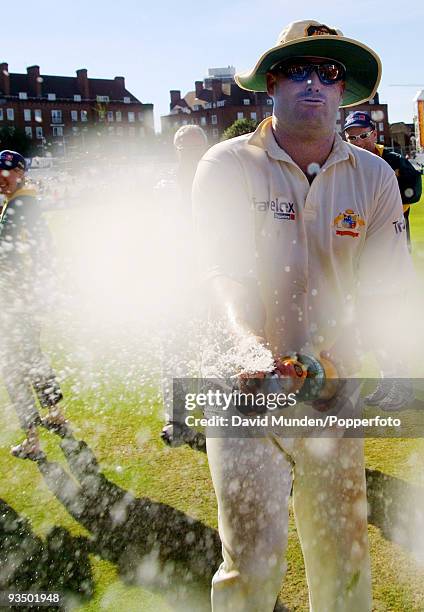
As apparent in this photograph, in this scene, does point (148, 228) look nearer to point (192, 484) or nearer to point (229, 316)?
point (192, 484)

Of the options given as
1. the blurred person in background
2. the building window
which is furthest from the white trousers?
the building window

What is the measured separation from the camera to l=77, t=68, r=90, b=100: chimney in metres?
94.2

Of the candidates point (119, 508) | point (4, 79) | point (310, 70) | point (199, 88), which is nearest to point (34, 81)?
point (4, 79)

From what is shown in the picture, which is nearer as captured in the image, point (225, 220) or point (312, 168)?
point (225, 220)

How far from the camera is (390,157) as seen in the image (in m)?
6.47

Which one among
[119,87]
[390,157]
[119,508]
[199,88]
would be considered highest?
[119,87]

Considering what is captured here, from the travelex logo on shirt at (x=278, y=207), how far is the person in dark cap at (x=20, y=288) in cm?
303

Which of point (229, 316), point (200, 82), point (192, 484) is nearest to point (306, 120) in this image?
point (229, 316)

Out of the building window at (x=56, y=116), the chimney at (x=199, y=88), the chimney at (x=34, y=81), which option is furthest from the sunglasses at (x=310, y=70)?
the building window at (x=56, y=116)

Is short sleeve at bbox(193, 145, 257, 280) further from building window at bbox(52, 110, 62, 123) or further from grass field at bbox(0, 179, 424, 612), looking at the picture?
building window at bbox(52, 110, 62, 123)

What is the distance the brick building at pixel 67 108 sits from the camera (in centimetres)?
8925

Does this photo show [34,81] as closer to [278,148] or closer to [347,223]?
[278,148]

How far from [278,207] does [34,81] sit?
97.4m

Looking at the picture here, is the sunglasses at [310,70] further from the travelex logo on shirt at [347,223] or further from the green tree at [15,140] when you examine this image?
the green tree at [15,140]
